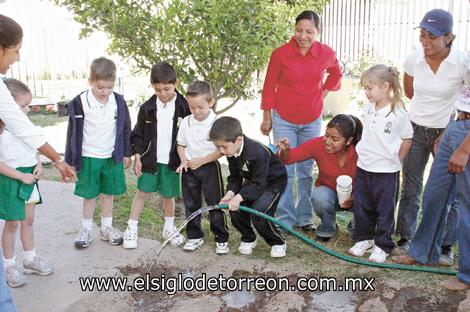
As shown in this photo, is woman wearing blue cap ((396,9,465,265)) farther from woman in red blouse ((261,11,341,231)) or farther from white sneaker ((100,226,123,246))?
white sneaker ((100,226,123,246))

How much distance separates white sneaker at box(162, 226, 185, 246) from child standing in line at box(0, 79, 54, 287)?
1.01 metres

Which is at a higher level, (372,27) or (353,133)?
(372,27)

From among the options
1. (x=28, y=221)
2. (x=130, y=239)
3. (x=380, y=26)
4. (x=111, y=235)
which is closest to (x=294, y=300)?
(x=130, y=239)

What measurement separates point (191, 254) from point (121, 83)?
33.7ft

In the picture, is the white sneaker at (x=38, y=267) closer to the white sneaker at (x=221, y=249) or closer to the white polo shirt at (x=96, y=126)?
the white polo shirt at (x=96, y=126)

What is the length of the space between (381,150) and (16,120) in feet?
8.27

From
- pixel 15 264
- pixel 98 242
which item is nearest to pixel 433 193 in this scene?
pixel 98 242

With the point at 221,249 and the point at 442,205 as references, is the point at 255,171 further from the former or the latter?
the point at 442,205

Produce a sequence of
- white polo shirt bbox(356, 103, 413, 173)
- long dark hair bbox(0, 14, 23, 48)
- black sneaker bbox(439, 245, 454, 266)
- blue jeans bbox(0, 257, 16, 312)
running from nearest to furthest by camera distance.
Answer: blue jeans bbox(0, 257, 16, 312) < long dark hair bbox(0, 14, 23, 48) < white polo shirt bbox(356, 103, 413, 173) < black sneaker bbox(439, 245, 454, 266)

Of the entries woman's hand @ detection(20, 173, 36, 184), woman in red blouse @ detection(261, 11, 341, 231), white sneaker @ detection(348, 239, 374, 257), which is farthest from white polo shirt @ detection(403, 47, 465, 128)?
woman's hand @ detection(20, 173, 36, 184)

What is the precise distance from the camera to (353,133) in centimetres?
433

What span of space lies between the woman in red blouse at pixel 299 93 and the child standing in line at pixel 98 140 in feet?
4.12

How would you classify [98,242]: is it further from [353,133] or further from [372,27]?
[372,27]

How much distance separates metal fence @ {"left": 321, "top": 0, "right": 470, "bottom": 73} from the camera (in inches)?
428
